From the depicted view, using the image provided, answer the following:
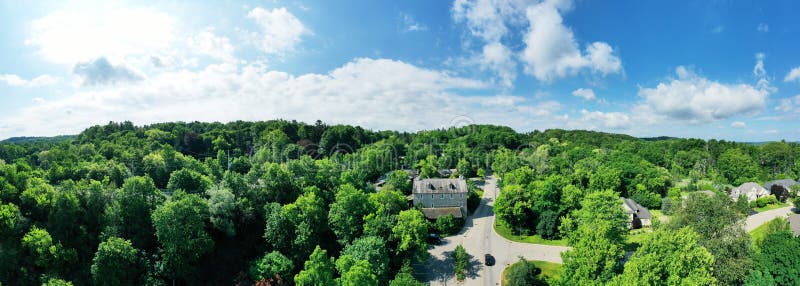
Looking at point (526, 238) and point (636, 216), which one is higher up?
point (636, 216)

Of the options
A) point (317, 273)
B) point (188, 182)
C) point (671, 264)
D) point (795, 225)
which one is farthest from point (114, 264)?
point (795, 225)

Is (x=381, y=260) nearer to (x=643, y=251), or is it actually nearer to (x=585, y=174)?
(x=643, y=251)

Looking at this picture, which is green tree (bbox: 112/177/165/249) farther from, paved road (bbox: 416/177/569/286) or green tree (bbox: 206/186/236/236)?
paved road (bbox: 416/177/569/286)

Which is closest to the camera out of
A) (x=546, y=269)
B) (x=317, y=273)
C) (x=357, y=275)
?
(x=357, y=275)

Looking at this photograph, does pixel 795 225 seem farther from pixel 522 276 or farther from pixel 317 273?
pixel 317 273

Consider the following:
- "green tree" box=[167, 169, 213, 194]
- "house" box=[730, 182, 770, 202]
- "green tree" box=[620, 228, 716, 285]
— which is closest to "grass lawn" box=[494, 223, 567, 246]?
"green tree" box=[620, 228, 716, 285]
